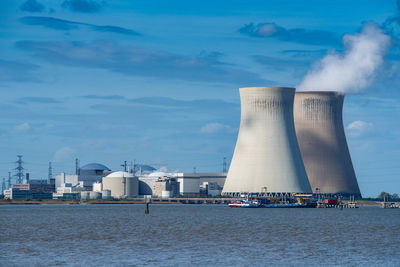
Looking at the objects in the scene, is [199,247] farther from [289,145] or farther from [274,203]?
[274,203]

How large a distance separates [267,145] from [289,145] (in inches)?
118

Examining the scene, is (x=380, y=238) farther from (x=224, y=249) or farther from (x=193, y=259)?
(x=193, y=259)

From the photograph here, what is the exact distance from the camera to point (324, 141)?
110312mm

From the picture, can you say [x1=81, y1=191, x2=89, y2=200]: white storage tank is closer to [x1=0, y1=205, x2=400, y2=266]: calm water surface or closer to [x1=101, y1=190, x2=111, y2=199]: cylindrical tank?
[x1=101, y1=190, x2=111, y2=199]: cylindrical tank

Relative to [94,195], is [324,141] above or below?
above

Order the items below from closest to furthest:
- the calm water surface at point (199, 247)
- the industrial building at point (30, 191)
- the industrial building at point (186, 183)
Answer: the calm water surface at point (199, 247)
the industrial building at point (186, 183)
the industrial building at point (30, 191)

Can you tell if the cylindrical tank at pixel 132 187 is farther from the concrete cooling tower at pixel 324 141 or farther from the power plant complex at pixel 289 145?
the power plant complex at pixel 289 145

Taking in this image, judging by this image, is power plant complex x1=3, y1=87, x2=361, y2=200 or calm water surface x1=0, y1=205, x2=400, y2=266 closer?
calm water surface x1=0, y1=205, x2=400, y2=266

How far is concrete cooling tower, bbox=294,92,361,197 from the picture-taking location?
4336 inches

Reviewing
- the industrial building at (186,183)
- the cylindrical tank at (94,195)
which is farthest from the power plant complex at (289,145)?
the cylindrical tank at (94,195)

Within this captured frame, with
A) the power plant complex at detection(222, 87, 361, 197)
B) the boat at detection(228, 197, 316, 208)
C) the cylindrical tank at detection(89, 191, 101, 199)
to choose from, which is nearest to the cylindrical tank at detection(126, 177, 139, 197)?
the cylindrical tank at detection(89, 191, 101, 199)

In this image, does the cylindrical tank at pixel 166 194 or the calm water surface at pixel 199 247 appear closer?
the calm water surface at pixel 199 247

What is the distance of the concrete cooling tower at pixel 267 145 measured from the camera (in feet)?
319

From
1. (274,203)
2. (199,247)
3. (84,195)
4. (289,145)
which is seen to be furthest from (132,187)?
(199,247)
